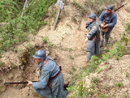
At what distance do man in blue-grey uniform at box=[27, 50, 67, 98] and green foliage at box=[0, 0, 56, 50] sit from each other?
1853 millimetres

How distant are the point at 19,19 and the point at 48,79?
3468 millimetres

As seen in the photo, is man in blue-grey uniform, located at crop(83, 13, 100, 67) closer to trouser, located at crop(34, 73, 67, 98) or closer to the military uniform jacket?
the military uniform jacket

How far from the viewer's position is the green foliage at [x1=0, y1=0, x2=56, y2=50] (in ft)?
18.4

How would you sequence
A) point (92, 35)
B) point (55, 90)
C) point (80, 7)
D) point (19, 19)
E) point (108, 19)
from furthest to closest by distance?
point (80, 7), point (19, 19), point (108, 19), point (92, 35), point (55, 90)

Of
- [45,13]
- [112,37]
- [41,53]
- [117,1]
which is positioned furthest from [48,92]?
[117,1]

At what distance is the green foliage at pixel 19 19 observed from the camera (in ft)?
18.4

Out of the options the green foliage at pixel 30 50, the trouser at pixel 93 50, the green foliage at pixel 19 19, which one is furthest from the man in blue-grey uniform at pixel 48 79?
the green foliage at pixel 19 19

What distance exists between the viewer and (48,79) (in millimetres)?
4137

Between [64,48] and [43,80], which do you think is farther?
[64,48]

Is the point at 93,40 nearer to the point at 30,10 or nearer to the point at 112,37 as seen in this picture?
the point at 112,37

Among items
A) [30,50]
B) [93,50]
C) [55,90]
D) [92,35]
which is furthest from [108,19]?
[55,90]

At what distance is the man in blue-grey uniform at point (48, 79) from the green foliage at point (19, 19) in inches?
72.9

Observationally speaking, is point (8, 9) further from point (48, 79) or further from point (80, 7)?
point (48, 79)

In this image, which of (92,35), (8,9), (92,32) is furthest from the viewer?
(8,9)
